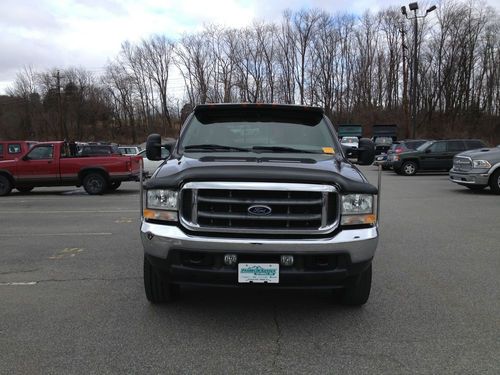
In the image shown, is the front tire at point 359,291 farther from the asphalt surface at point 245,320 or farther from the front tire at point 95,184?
the front tire at point 95,184

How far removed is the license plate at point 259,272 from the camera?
383 centimetres

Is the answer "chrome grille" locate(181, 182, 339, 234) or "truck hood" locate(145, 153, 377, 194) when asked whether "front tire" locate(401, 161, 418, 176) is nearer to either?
"truck hood" locate(145, 153, 377, 194)

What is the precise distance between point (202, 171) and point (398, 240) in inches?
200

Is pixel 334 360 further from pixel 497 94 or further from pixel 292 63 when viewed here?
pixel 292 63

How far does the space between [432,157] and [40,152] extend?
1757cm

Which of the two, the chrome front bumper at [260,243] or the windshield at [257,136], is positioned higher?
the windshield at [257,136]

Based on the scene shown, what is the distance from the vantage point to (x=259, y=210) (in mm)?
3865

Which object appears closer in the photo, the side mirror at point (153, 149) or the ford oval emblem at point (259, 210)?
the ford oval emblem at point (259, 210)

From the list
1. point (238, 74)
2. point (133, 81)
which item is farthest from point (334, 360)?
point (133, 81)

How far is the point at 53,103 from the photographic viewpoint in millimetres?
76875

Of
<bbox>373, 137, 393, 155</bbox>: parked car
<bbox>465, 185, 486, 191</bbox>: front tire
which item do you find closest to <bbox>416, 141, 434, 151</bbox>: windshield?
<bbox>465, 185, 486, 191</bbox>: front tire

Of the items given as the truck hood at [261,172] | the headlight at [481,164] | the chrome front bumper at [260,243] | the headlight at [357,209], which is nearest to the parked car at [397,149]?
the headlight at [481,164]

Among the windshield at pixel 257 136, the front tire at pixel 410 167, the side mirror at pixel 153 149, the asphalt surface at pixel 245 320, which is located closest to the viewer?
the asphalt surface at pixel 245 320

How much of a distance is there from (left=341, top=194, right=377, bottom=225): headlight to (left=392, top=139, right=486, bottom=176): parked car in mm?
20580
